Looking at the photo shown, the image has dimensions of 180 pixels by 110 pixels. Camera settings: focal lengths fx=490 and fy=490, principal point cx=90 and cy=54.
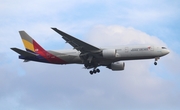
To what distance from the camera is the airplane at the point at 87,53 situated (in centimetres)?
6712

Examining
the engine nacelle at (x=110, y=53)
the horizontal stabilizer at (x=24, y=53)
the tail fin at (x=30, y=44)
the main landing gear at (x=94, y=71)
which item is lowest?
Answer: the main landing gear at (x=94, y=71)

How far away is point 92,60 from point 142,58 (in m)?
7.22

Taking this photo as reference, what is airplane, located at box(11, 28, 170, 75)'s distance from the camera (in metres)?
67.1

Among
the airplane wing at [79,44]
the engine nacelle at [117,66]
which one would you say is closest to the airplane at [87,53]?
the airplane wing at [79,44]

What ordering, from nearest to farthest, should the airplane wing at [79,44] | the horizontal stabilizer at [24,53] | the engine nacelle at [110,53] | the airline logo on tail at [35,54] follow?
1. the airplane wing at [79,44]
2. the engine nacelle at [110,53]
3. the horizontal stabilizer at [24,53]
4. the airline logo on tail at [35,54]

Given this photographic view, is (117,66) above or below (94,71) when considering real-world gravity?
above

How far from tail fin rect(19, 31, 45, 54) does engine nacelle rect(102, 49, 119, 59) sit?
1024 centimetres

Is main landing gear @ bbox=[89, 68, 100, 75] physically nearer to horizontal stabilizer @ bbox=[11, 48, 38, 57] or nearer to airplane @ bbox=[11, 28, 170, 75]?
airplane @ bbox=[11, 28, 170, 75]

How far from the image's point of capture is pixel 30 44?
245 ft

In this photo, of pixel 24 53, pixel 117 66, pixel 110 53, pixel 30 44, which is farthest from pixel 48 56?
pixel 117 66

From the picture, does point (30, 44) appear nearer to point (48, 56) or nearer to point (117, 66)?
point (48, 56)

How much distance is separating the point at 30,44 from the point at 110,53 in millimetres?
14030

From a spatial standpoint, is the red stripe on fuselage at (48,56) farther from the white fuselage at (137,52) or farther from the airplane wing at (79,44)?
the white fuselage at (137,52)

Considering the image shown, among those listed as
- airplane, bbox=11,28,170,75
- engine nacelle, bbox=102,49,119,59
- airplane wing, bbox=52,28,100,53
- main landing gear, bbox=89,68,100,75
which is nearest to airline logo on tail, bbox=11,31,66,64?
airplane, bbox=11,28,170,75
